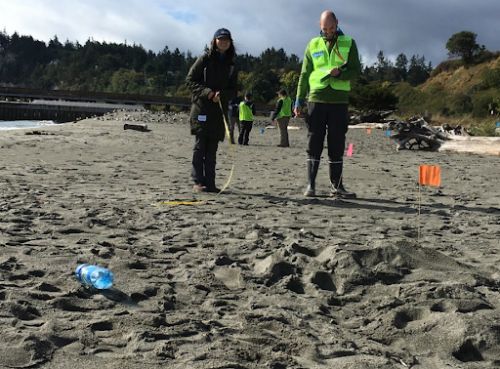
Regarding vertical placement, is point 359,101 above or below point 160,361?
above

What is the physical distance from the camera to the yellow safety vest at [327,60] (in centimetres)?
611

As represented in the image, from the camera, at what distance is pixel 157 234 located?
14.2 ft

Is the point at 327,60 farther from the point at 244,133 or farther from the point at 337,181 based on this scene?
the point at 244,133

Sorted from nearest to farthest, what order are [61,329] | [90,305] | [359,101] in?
[61,329], [90,305], [359,101]

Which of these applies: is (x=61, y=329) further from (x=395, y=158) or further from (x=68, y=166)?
(x=395, y=158)

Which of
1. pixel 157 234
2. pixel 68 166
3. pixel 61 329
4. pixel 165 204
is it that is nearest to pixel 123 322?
pixel 61 329

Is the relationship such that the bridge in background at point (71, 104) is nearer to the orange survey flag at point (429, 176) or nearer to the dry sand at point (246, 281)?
the orange survey flag at point (429, 176)

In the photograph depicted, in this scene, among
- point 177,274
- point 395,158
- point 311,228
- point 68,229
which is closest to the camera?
point 177,274

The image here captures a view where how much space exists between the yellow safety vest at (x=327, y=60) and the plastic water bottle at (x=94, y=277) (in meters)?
3.87

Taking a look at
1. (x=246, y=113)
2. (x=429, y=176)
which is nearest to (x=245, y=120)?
(x=246, y=113)

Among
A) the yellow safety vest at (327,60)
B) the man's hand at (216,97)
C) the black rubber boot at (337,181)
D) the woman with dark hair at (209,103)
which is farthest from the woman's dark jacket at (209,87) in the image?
the black rubber boot at (337,181)

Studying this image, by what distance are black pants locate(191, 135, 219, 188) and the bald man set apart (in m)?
1.21

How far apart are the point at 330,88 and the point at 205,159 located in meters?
1.79

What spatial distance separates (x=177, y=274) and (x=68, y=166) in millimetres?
5806
